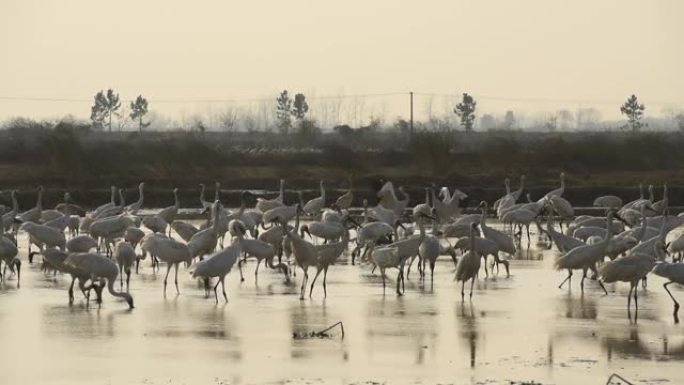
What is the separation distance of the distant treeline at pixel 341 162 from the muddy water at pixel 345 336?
30.8m

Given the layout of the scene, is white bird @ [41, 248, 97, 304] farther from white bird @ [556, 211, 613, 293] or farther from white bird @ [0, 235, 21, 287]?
white bird @ [556, 211, 613, 293]

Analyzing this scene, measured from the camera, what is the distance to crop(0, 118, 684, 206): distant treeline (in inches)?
2224

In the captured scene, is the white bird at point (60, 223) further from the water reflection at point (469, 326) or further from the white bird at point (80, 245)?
the water reflection at point (469, 326)

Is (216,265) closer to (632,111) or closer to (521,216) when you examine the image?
(521,216)

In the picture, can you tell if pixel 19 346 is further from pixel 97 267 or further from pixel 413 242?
pixel 413 242

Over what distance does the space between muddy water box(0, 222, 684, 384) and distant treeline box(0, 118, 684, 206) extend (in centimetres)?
3085

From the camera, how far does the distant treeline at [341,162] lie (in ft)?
185

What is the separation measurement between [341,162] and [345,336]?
1866 inches

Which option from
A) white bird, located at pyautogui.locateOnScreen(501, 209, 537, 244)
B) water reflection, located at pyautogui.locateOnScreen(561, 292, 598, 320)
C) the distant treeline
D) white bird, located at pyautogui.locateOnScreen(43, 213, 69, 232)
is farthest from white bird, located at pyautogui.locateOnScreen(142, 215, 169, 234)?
the distant treeline

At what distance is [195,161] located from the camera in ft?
211

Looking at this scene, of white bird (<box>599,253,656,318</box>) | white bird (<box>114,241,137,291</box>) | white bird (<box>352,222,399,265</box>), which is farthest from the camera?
white bird (<box>352,222,399,265</box>)

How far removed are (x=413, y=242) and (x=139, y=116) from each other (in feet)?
311

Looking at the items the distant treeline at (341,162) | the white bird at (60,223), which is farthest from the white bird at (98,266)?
the distant treeline at (341,162)

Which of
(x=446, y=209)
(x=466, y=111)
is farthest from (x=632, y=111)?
(x=446, y=209)
